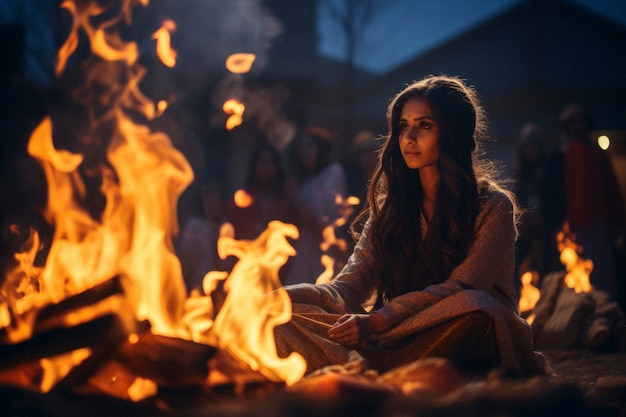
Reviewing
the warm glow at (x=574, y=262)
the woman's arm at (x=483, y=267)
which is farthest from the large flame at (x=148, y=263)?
the warm glow at (x=574, y=262)

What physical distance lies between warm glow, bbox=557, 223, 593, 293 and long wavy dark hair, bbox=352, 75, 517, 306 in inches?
154

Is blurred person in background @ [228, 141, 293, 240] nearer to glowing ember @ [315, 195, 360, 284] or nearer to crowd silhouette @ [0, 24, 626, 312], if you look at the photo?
crowd silhouette @ [0, 24, 626, 312]

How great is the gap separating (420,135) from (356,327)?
4.55 ft

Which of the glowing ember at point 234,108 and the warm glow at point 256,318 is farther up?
the glowing ember at point 234,108

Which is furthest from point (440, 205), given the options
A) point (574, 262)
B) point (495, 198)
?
point (574, 262)

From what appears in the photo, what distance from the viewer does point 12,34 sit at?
6.58m

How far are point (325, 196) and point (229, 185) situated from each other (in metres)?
7.34

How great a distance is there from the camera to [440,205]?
5.06 metres

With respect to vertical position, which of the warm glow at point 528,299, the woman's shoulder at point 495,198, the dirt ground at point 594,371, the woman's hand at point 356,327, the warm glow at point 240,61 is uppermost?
the warm glow at point 240,61

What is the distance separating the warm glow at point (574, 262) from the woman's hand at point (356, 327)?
4.62 m

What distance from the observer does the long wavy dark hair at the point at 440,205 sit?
495cm

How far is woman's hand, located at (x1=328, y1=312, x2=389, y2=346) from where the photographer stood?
4.47 m

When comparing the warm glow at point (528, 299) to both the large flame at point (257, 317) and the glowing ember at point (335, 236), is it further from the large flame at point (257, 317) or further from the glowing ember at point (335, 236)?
the large flame at point (257, 317)

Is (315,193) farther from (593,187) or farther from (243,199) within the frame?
(593,187)
